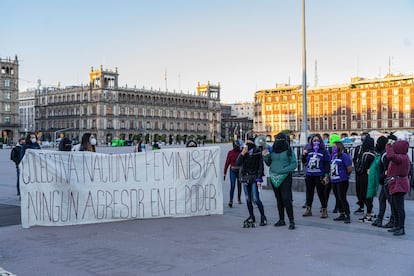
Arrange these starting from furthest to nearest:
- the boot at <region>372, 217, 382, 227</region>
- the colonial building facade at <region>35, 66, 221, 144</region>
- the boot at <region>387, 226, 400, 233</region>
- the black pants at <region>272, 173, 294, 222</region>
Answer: the colonial building facade at <region>35, 66, 221, 144</region>
the boot at <region>372, 217, 382, 227</region>
the black pants at <region>272, 173, 294, 222</region>
the boot at <region>387, 226, 400, 233</region>

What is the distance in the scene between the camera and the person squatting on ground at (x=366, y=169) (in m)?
9.02

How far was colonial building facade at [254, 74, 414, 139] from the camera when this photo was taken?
9894 cm

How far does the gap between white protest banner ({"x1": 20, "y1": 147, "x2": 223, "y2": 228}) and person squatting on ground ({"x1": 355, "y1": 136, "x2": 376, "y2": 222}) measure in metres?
2.87

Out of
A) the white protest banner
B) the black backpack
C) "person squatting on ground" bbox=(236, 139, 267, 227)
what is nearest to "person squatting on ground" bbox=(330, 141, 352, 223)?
"person squatting on ground" bbox=(236, 139, 267, 227)

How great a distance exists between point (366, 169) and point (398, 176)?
56.8 inches

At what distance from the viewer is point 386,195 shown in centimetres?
823

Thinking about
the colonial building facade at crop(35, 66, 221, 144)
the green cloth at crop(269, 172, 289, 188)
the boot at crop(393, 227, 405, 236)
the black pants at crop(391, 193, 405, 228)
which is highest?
the colonial building facade at crop(35, 66, 221, 144)

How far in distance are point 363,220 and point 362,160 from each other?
3.76 feet

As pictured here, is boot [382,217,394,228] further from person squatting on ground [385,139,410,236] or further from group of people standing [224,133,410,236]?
person squatting on ground [385,139,410,236]

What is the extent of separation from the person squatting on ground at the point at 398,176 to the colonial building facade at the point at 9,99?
9671 cm

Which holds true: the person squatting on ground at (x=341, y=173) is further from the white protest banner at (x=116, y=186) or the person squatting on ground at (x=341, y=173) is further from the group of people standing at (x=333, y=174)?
the white protest banner at (x=116, y=186)

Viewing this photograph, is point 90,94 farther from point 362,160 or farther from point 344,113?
point 362,160

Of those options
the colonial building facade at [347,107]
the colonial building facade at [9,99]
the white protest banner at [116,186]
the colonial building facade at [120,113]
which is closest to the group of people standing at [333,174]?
the white protest banner at [116,186]

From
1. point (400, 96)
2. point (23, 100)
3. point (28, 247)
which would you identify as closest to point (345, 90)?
point (400, 96)
